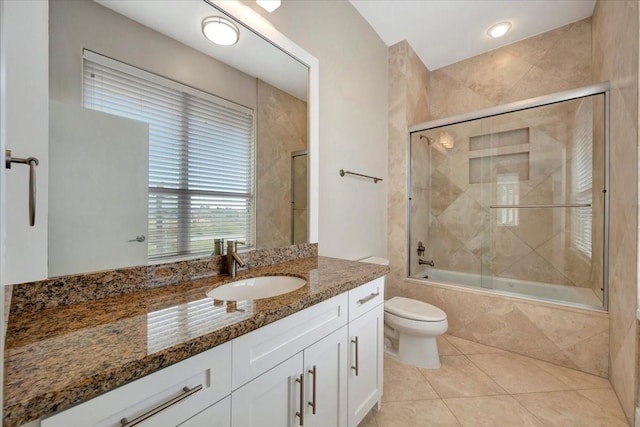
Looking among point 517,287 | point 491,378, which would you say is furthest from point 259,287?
point 517,287

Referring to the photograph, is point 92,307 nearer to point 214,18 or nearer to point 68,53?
point 68,53

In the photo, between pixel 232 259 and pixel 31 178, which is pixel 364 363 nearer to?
pixel 232 259

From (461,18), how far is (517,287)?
2.35m

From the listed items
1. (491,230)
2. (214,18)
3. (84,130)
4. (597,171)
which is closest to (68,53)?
(84,130)

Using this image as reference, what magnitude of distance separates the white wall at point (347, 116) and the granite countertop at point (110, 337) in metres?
0.98

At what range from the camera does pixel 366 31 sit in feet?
7.37

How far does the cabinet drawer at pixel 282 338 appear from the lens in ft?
2.38

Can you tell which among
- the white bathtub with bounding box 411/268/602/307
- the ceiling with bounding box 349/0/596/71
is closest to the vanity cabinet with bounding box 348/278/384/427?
the white bathtub with bounding box 411/268/602/307

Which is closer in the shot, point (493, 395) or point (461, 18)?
point (493, 395)

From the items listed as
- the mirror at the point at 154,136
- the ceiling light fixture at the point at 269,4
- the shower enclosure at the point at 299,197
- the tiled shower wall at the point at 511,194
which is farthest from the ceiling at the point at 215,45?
the tiled shower wall at the point at 511,194

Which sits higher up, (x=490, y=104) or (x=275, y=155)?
(x=490, y=104)

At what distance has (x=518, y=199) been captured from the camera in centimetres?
249

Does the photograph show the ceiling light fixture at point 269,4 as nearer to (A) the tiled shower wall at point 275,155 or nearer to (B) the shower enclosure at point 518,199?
(A) the tiled shower wall at point 275,155

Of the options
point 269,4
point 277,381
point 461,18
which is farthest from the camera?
point 461,18
